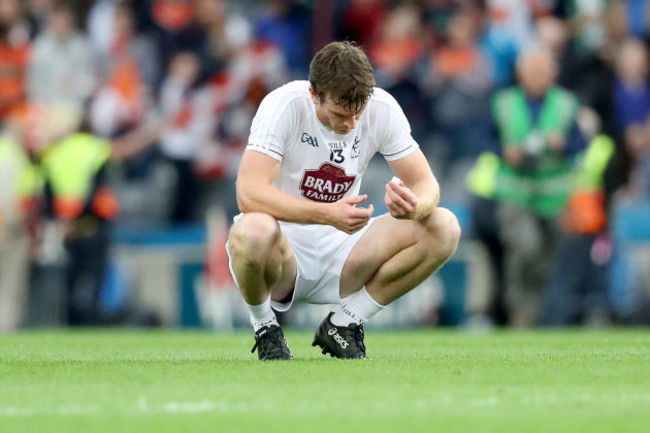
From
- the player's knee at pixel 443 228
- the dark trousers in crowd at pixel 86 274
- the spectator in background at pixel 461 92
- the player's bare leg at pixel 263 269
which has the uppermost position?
the spectator in background at pixel 461 92

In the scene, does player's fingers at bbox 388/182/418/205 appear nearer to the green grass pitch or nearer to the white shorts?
the white shorts

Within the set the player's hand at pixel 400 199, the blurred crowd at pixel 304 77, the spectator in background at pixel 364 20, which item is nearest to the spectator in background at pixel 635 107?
the blurred crowd at pixel 304 77

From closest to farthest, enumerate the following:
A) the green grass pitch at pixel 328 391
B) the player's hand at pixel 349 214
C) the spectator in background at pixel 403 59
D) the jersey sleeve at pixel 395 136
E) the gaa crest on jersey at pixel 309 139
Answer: the green grass pitch at pixel 328 391 → the player's hand at pixel 349 214 → the gaa crest on jersey at pixel 309 139 → the jersey sleeve at pixel 395 136 → the spectator in background at pixel 403 59

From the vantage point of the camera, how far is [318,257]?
296 inches

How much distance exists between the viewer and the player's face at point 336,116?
694 centimetres

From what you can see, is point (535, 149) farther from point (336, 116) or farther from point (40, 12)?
point (40, 12)

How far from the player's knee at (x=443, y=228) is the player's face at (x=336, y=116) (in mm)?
646

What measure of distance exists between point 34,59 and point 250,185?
10.1 meters

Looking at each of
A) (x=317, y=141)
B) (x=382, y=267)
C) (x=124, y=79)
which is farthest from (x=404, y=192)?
(x=124, y=79)

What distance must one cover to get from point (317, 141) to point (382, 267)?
31.6 inches

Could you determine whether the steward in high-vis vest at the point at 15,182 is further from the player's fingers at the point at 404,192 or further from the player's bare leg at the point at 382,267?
the player's fingers at the point at 404,192

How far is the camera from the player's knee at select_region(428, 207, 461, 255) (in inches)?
286

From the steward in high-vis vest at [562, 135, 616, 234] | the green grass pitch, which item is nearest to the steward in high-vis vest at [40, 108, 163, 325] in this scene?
the steward in high-vis vest at [562, 135, 616, 234]

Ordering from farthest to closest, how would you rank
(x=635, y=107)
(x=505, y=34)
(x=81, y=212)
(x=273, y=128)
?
(x=505, y=34)
(x=635, y=107)
(x=81, y=212)
(x=273, y=128)
